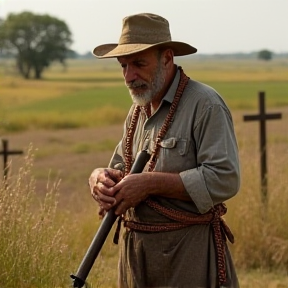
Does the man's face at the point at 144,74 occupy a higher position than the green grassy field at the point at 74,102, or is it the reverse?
the man's face at the point at 144,74

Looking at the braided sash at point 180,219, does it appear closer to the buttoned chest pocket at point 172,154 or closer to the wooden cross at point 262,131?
the buttoned chest pocket at point 172,154

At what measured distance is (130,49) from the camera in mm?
4402

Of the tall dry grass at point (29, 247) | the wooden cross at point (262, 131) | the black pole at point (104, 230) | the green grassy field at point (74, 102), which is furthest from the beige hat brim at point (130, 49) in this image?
the wooden cross at point (262, 131)

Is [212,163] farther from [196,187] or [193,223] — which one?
[193,223]

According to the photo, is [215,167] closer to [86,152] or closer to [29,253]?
[29,253]

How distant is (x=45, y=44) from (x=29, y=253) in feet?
262

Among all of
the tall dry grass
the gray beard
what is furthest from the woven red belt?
the tall dry grass

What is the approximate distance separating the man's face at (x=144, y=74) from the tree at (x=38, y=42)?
66.3m

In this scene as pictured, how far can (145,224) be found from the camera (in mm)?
4539

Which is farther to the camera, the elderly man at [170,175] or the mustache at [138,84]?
the mustache at [138,84]

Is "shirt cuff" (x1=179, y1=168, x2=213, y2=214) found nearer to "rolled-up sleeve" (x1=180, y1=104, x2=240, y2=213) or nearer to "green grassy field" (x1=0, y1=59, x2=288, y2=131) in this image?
"rolled-up sleeve" (x1=180, y1=104, x2=240, y2=213)

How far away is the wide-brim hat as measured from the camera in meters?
4.43

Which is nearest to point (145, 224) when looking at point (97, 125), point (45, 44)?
point (97, 125)

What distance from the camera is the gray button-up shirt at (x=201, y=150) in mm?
4316
